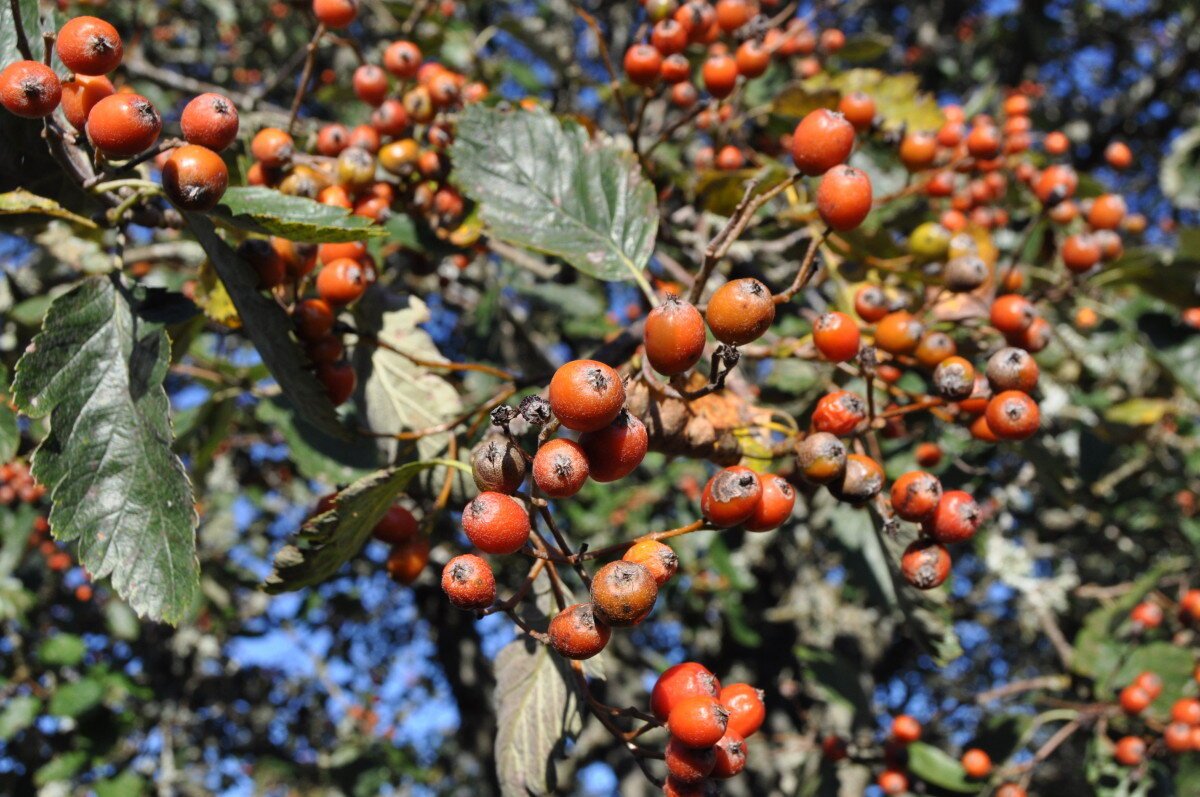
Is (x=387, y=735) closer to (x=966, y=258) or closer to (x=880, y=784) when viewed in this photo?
(x=880, y=784)

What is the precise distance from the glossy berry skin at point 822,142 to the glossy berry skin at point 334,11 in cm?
145

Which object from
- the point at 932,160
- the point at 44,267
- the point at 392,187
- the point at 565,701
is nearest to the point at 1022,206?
the point at 932,160

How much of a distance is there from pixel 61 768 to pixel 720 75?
483 cm

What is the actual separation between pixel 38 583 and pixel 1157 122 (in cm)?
1002

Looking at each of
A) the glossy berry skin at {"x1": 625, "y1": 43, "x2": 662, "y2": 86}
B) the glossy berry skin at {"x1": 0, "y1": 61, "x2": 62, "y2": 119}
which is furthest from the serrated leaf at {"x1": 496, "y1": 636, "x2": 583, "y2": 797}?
the glossy berry skin at {"x1": 625, "y1": 43, "x2": 662, "y2": 86}

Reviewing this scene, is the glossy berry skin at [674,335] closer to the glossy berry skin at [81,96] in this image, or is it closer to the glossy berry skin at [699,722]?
the glossy berry skin at [699,722]

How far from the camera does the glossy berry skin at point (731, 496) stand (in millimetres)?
1430

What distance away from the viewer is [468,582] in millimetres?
1330

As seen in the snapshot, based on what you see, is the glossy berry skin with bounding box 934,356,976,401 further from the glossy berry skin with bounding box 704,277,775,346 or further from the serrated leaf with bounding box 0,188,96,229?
the serrated leaf with bounding box 0,188,96,229

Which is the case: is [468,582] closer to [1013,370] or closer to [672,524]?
[1013,370]

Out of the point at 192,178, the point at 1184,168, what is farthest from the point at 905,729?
the point at 1184,168

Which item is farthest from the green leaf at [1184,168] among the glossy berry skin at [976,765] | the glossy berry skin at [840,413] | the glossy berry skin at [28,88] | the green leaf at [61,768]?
the green leaf at [61,768]

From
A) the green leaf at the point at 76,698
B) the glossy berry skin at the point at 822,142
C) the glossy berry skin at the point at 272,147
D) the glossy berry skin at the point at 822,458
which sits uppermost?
the glossy berry skin at the point at 822,142

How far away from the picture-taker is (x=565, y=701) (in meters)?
1.76
